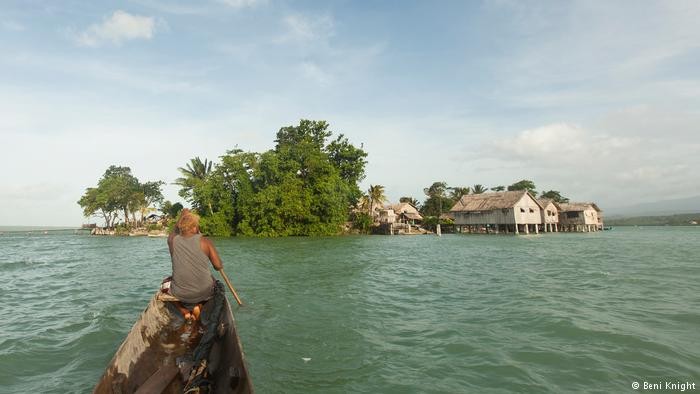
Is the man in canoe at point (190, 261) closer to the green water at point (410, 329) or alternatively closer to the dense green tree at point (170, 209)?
the green water at point (410, 329)

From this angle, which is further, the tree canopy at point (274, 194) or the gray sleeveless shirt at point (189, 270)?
the tree canopy at point (274, 194)

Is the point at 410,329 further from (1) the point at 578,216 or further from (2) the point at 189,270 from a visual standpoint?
(1) the point at 578,216

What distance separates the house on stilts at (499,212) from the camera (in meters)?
49.2

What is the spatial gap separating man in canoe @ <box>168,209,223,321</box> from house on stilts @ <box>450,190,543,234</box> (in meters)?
49.1

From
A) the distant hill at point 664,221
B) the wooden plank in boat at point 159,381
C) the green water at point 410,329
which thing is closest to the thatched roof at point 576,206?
the distant hill at point 664,221

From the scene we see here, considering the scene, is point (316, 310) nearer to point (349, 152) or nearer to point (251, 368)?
point (251, 368)

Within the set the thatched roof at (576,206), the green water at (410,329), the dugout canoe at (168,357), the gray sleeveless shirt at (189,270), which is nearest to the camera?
the dugout canoe at (168,357)

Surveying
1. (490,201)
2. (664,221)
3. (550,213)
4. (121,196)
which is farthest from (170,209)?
(664,221)

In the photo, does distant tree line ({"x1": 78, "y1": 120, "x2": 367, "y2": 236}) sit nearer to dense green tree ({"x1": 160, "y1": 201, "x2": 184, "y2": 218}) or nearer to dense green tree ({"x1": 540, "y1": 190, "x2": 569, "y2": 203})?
dense green tree ({"x1": 160, "y1": 201, "x2": 184, "y2": 218})

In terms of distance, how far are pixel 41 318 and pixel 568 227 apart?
235ft

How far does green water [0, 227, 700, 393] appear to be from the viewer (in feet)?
17.9

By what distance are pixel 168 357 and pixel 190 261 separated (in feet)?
4.39

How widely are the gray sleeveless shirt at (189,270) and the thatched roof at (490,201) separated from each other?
49189 mm

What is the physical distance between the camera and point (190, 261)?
509cm
